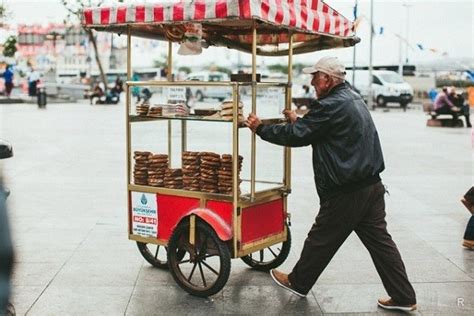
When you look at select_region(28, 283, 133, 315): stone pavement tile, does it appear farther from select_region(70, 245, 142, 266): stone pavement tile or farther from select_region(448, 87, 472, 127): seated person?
select_region(448, 87, 472, 127): seated person

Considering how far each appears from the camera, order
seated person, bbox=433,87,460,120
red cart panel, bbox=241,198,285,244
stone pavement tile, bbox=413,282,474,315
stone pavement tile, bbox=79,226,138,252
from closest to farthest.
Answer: stone pavement tile, bbox=413,282,474,315 < red cart panel, bbox=241,198,285,244 < stone pavement tile, bbox=79,226,138,252 < seated person, bbox=433,87,460,120

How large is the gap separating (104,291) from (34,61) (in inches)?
3541

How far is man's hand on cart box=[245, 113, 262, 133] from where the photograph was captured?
5.11 m

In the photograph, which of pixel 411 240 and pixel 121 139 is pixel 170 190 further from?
pixel 121 139

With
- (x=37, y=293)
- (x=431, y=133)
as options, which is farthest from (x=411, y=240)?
(x=431, y=133)

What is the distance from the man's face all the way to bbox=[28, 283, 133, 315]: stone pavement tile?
2061mm

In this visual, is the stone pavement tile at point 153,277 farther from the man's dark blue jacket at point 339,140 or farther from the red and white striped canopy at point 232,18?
the red and white striped canopy at point 232,18

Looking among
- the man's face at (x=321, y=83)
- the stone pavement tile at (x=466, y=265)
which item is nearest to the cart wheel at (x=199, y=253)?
the man's face at (x=321, y=83)

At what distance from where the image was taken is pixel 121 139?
682 inches

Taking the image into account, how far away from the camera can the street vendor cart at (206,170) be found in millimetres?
5109

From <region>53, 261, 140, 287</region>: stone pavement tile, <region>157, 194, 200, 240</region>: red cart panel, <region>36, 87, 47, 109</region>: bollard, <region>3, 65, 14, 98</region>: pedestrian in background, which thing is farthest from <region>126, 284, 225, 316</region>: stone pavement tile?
<region>3, 65, 14, 98</region>: pedestrian in background

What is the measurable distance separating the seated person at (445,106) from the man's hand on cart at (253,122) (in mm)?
17940

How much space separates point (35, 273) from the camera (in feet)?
19.3

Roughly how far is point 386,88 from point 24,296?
107 ft
